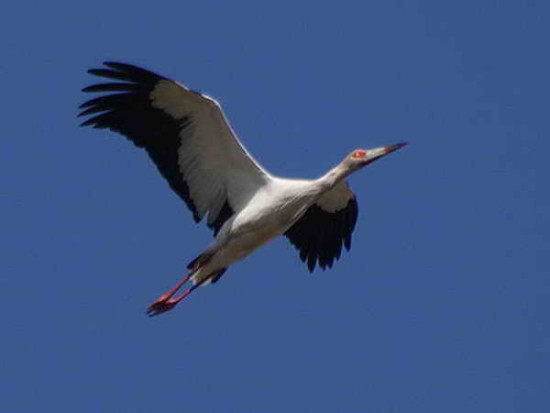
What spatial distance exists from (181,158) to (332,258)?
2841 mm

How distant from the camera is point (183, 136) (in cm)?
2684

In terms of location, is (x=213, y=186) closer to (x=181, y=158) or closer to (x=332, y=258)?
(x=181, y=158)

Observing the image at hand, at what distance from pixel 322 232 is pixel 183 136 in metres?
2.75

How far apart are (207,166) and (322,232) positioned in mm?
A: 2264

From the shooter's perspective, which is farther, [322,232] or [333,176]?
[322,232]

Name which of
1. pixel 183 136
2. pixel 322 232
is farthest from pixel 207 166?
pixel 322 232

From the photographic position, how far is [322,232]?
28484 millimetres

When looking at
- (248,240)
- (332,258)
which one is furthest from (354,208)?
(248,240)

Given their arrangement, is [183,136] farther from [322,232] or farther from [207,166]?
[322,232]

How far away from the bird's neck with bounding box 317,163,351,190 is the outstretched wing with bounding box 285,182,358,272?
1.76m

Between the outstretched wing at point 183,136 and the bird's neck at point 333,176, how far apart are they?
0.78 meters

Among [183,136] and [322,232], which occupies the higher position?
[183,136]

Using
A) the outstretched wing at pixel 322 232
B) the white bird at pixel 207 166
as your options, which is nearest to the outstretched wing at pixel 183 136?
the white bird at pixel 207 166

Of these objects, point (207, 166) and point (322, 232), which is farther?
point (322, 232)
